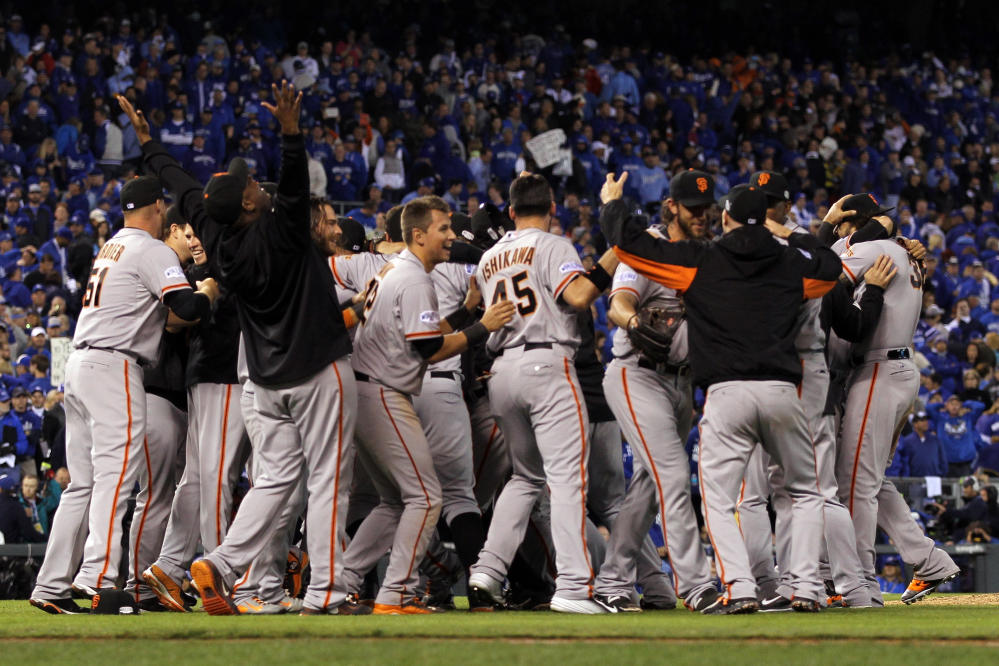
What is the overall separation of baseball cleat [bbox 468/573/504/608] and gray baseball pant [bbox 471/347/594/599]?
0.03m

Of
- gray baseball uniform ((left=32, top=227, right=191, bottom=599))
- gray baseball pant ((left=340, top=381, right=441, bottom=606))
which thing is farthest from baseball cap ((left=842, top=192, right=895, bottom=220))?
gray baseball uniform ((left=32, top=227, right=191, bottom=599))

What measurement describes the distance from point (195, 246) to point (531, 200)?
1.84m

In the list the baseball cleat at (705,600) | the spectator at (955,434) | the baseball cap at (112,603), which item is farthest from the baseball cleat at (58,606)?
the spectator at (955,434)

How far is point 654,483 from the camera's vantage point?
22.4 feet

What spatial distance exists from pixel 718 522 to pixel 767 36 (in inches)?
918

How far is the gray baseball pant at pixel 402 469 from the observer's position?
21.8 feet

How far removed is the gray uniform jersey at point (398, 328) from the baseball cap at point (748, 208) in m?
1.51

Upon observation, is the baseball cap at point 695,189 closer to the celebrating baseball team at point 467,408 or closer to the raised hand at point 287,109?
the celebrating baseball team at point 467,408

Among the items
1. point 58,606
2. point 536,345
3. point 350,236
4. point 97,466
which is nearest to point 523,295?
point 536,345

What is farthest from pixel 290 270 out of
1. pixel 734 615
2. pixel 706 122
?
pixel 706 122

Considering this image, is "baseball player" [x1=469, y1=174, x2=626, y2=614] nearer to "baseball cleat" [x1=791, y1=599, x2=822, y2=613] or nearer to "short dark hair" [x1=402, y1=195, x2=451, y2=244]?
"short dark hair" [x1=402, y1=195, x2=451, y2=244]

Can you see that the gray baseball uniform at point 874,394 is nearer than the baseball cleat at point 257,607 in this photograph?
No

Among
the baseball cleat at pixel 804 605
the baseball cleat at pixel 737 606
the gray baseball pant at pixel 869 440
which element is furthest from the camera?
the gray baseball pant at pixel 869 440

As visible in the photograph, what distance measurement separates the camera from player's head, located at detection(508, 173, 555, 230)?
272 inches
